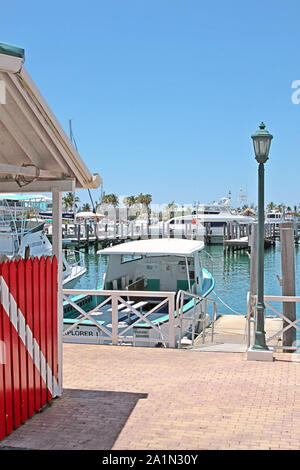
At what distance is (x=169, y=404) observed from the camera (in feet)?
20.8

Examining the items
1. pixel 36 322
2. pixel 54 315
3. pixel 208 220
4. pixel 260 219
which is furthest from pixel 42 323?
pixel 208 220

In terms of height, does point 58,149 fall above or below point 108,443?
above

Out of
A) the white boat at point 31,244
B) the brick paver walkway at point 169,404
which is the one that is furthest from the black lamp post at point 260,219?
the white boat at point 31,244

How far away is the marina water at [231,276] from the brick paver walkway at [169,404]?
908 centimetres

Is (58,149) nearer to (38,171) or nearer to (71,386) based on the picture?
(38,171)

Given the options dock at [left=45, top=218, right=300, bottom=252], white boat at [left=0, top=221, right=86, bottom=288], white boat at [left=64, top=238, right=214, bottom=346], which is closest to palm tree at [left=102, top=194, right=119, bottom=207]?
dock at [left=45, top=218, right=300, bottom=252]

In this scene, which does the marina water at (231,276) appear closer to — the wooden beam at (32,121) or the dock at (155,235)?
the dock at (155,235)

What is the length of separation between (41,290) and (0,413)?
1468 millimetres

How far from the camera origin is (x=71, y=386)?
7129 millimetres

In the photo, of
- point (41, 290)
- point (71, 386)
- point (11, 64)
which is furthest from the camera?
point (71, 386)

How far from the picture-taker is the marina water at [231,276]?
83.5 feet

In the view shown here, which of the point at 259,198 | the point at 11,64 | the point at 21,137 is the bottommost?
the point at 259,198

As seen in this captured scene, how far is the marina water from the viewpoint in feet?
83.5
